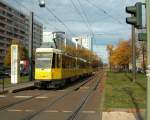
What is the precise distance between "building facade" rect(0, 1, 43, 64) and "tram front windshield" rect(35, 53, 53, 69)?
122938 mm

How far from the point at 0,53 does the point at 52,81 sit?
411 ft

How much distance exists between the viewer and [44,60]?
33719 mm

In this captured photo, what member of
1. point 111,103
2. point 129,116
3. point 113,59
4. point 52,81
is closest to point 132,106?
point 111,103

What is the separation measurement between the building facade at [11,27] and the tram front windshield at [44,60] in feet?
403

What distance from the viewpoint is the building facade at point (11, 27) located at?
158m

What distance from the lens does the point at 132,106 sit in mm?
18469

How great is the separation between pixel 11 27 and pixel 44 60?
453 feet

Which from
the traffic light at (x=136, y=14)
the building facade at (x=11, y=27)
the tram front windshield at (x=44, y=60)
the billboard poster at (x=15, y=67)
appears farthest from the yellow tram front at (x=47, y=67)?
the building facade at (x=11, y=27)

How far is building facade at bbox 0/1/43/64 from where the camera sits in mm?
158000

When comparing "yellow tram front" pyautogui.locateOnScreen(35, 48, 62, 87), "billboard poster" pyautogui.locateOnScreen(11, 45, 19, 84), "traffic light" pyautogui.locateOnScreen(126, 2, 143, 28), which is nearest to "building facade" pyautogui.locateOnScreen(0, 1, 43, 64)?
"billboard poster" pyautogui.locateOnScreen(11, 45, 19, 84)

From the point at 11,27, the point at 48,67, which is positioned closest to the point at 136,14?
the point at 48,67

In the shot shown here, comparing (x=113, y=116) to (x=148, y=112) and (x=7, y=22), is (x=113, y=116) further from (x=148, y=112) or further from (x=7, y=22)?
(x=7, y=22)

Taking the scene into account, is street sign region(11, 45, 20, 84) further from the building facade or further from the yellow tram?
the building facade

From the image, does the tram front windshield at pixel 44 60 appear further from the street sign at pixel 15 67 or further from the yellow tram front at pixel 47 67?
the street sign at pixel 15 67
